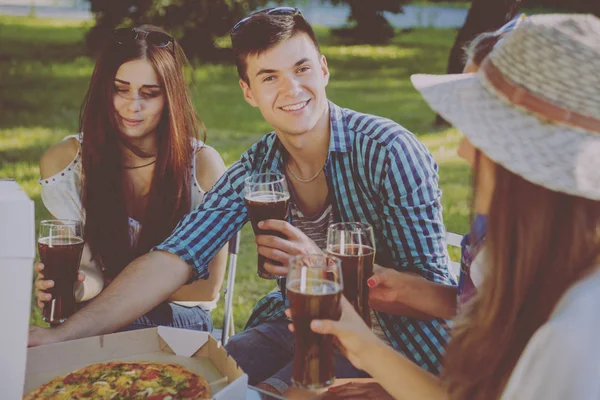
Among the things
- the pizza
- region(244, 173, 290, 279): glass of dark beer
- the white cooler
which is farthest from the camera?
region(244, 173, 290, 279): glass of dark beer

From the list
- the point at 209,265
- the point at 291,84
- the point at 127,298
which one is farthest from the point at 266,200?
the point at 209,265

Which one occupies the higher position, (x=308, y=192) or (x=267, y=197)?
(x=267, y=197)

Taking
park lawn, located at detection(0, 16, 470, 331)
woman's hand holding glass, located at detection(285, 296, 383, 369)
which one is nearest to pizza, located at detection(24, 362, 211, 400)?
woman's hand holding glass, located at detection(285, 296, 383, 369)

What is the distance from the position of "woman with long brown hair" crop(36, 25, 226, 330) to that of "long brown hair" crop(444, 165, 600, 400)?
1.93 metres

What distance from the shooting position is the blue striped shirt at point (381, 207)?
3061 mm

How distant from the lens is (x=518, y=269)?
1781 mm

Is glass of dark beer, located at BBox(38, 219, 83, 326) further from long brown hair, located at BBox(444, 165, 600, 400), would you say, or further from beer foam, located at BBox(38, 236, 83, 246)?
long brown hair, located at BBox(444, 165, 600, 400)

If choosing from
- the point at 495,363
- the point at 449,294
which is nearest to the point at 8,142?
the point at 449,294

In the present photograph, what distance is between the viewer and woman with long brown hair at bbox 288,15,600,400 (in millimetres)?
1642

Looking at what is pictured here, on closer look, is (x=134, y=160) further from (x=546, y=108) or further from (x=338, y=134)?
(x=546, y=108)

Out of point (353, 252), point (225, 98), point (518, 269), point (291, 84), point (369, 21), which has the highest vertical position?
point (369, 21)

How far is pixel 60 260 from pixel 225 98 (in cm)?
1102

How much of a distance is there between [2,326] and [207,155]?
2.09m

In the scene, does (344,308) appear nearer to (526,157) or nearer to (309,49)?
(526,157)
